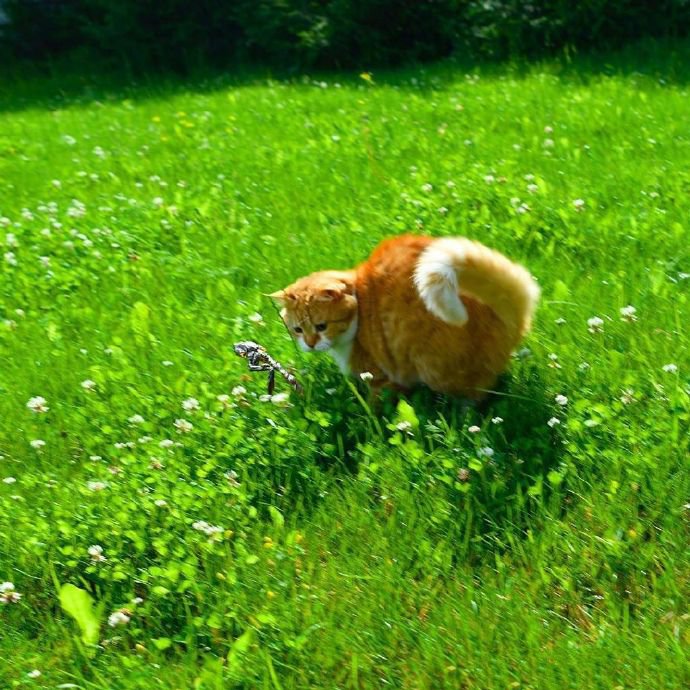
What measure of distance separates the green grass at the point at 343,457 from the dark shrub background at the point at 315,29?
4.11m

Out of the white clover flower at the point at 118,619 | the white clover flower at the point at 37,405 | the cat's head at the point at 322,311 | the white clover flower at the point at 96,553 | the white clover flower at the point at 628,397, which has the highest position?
the cat's head at the point at 322,311

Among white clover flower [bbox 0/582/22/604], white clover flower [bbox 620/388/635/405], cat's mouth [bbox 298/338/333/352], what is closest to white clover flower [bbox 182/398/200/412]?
cat's mouth [bbox 298/338/333/352]

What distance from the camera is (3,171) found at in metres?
8.01

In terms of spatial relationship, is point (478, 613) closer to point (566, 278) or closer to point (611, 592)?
point (611, 592)

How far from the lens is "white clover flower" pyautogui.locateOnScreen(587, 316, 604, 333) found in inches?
153

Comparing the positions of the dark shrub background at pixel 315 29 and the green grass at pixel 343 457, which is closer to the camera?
the green grass at pixel 343 457

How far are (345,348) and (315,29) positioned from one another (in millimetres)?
8074

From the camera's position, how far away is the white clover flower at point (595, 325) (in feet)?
12.7

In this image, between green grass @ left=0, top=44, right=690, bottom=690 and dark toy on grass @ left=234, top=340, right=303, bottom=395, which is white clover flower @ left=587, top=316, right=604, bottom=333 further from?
dark toy on grass @ left=234, top=340, right=303, bottom=395

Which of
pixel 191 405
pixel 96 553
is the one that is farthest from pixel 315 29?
pixel 96 553

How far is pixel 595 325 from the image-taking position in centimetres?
396

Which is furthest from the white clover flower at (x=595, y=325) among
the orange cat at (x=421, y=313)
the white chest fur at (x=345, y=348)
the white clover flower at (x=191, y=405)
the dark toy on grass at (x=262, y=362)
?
the white clover flower at (x=191, y=405)

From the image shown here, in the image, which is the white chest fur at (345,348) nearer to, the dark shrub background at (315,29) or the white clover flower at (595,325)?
the white clover flower at (595,325)

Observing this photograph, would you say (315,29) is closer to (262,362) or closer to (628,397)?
(262,362)
